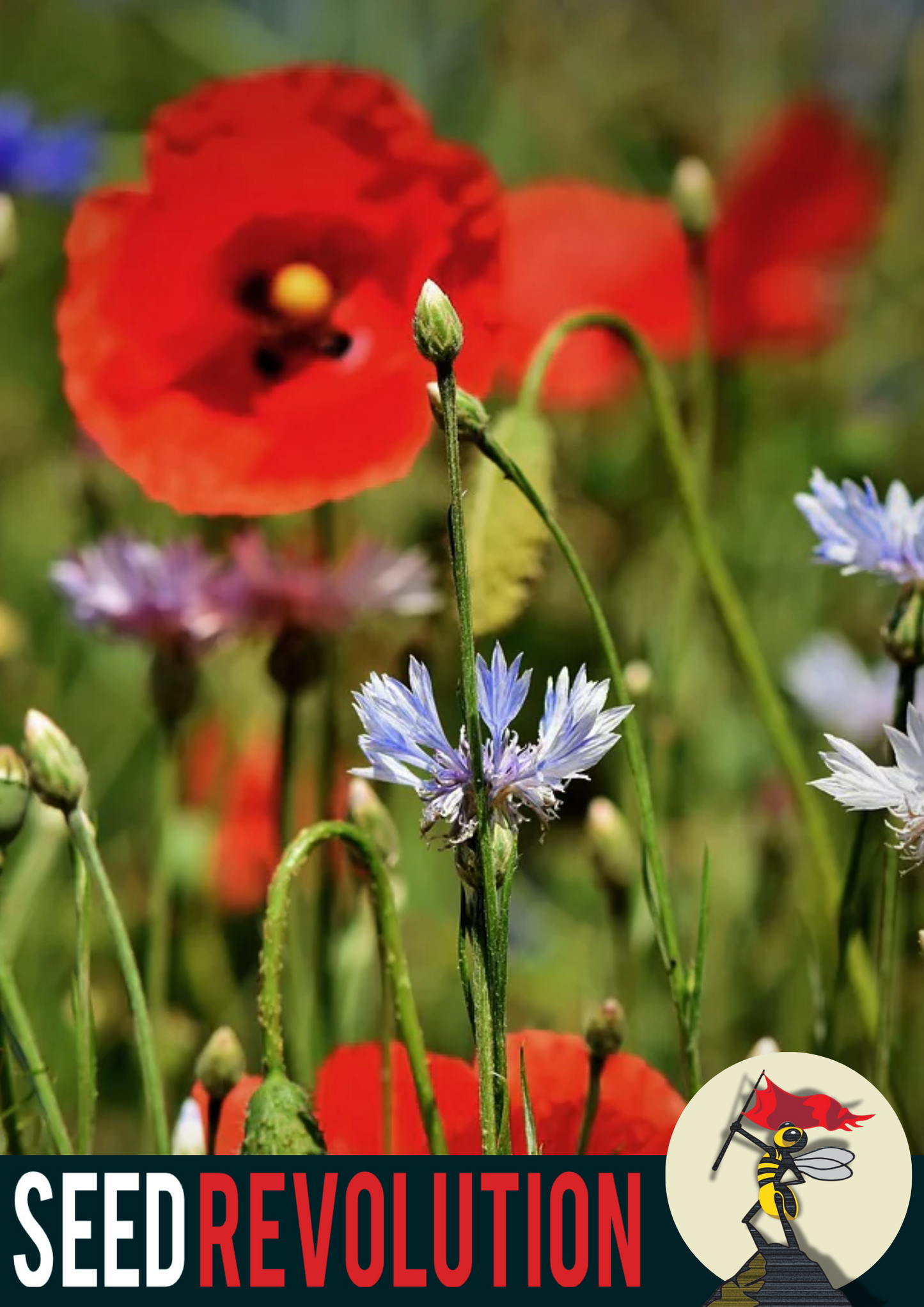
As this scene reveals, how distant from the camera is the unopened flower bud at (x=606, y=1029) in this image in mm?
553

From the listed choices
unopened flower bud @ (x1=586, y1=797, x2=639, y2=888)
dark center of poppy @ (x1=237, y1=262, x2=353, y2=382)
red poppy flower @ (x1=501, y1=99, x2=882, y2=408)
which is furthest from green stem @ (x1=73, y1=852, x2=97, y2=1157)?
red poppy flower @ (x1=501, y1=99, x2=882, y2=408)

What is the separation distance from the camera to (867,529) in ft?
1.95

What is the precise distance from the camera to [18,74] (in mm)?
2236

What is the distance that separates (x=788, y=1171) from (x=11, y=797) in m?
0.26

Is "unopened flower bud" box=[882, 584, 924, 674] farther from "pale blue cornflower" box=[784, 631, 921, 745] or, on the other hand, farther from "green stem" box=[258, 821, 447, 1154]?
"pale blue cornflower" box=[784, 631, 921, 745]

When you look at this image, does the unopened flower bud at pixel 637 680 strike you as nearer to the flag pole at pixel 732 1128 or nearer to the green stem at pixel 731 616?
the green stem at pixel 731 616

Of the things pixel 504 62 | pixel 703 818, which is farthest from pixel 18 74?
pixel 703 818

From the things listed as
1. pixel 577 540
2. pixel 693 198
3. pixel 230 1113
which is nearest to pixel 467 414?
pixel 230 1113

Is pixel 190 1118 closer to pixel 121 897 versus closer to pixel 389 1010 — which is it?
pixel 389 1010

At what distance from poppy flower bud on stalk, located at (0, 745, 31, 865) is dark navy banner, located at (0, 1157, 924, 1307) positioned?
0.11 m

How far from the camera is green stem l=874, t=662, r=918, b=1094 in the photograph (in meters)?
0.57

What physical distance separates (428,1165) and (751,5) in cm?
138

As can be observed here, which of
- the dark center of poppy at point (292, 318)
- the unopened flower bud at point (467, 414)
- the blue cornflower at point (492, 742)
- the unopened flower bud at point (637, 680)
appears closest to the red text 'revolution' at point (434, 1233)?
the blue cornflower at point (492, 742)

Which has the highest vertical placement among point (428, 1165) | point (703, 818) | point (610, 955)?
point (703, 818)
